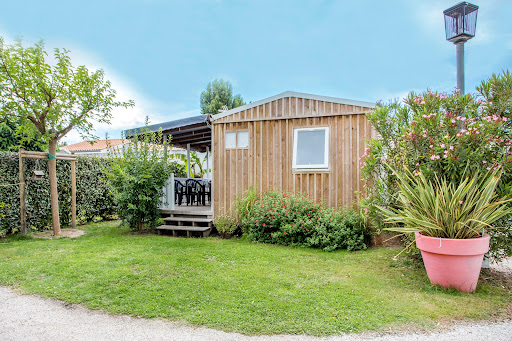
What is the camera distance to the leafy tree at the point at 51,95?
6352 millimetres

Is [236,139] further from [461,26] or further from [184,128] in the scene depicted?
[461,26]

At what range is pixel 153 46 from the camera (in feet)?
27.7

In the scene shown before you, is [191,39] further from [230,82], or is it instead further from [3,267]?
[230,82]

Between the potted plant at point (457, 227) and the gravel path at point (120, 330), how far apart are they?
77 centimetres

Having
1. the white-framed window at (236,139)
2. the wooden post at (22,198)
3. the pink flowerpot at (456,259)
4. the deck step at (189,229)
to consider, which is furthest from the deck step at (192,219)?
the pink flowerpot at (456,259)

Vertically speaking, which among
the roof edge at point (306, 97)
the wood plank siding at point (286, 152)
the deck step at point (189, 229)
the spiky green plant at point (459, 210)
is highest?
the roof edge at point (306, 97)

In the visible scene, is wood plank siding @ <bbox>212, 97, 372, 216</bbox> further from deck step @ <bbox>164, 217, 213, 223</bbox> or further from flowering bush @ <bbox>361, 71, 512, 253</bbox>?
flowering bush @ <bbox>361, 71, 512, 253</bbox>

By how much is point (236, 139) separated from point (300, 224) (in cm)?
278

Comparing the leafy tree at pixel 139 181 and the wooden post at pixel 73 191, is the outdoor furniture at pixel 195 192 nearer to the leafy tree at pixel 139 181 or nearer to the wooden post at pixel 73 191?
the leafy tree at pixel 139 181

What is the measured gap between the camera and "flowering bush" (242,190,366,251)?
19.2 feet

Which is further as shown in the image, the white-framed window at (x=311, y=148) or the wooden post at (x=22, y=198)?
the wooden post at (x=22, y=198)

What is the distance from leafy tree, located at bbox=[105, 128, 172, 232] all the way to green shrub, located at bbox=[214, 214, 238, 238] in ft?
5.67

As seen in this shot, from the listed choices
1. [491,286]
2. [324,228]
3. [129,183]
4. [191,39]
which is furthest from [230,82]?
[491,286]

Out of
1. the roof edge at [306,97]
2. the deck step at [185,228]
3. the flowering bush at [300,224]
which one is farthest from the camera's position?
the deck step at [185,228]
